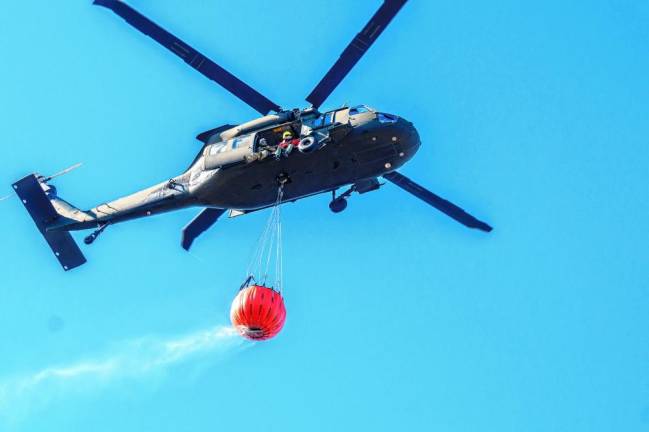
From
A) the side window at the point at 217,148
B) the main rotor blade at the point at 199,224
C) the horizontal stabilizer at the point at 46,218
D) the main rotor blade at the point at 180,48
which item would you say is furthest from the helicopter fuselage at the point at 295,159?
the horizontal stabilizer at the point at 46,218

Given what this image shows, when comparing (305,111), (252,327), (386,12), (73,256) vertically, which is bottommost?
(252,327)

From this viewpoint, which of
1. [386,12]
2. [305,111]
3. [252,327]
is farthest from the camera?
[305,111]

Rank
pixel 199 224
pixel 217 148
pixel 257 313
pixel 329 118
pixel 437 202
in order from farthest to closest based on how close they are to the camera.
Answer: pixel 199 224
pixel 437 202
pixel 217 148
pixel 329 118
pixel 257 313

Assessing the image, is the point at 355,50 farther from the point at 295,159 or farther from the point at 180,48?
the point at 180,48

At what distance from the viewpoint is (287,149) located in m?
16.8

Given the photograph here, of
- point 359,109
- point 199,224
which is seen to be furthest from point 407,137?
point 199,224

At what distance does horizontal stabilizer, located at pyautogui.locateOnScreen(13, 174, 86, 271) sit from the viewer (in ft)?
64.6

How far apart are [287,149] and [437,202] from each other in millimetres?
4705

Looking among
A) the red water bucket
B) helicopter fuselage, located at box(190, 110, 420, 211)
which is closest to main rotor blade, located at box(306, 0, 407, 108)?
helicopter fuselage, located at box(190, 110, 420, 211)

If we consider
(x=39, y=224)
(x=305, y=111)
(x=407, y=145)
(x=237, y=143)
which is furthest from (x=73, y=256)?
(x=407, y=145)

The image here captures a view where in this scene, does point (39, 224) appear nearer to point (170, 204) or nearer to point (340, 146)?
point (170, 204)

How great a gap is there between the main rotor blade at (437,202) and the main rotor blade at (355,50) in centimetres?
268

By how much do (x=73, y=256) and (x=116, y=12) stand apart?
21.5 feet

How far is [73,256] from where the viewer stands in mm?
20328
